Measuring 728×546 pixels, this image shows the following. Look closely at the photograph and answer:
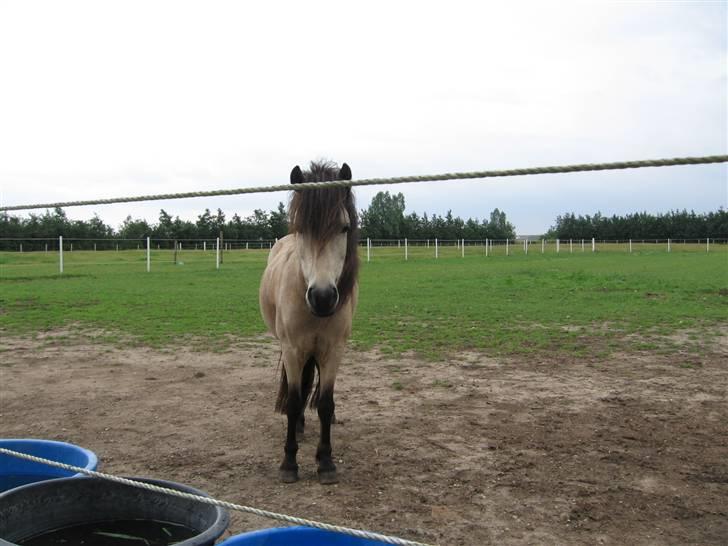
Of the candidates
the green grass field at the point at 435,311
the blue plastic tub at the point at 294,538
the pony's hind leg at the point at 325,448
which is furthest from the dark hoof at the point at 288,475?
the green grass field at the point at 435,311

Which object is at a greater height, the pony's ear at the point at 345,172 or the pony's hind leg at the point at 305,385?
the pony's ear at the point at 345,172

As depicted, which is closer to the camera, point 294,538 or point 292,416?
point 294,538

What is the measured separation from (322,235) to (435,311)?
882cm

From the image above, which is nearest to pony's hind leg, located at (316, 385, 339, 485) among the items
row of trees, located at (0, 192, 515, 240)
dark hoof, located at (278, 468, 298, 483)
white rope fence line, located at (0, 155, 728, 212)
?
dark hoof, located at (278, 468, 298, 483)

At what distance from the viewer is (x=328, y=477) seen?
381 cm

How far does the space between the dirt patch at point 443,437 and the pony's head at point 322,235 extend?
1.29 m

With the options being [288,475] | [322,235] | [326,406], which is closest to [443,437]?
[326,406]

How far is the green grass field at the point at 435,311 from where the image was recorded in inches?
341

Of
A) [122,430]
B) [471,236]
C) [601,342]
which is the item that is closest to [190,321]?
[122,430]

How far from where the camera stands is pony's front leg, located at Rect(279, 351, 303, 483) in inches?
153

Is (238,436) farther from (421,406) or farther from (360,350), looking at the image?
(360,350)

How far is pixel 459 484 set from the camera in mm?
3662

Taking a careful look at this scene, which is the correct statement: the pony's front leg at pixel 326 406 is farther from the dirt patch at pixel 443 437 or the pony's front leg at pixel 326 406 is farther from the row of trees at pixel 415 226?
the row of trees at pixel 415 226

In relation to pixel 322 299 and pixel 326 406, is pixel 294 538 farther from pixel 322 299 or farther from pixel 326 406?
pixel 326 406
